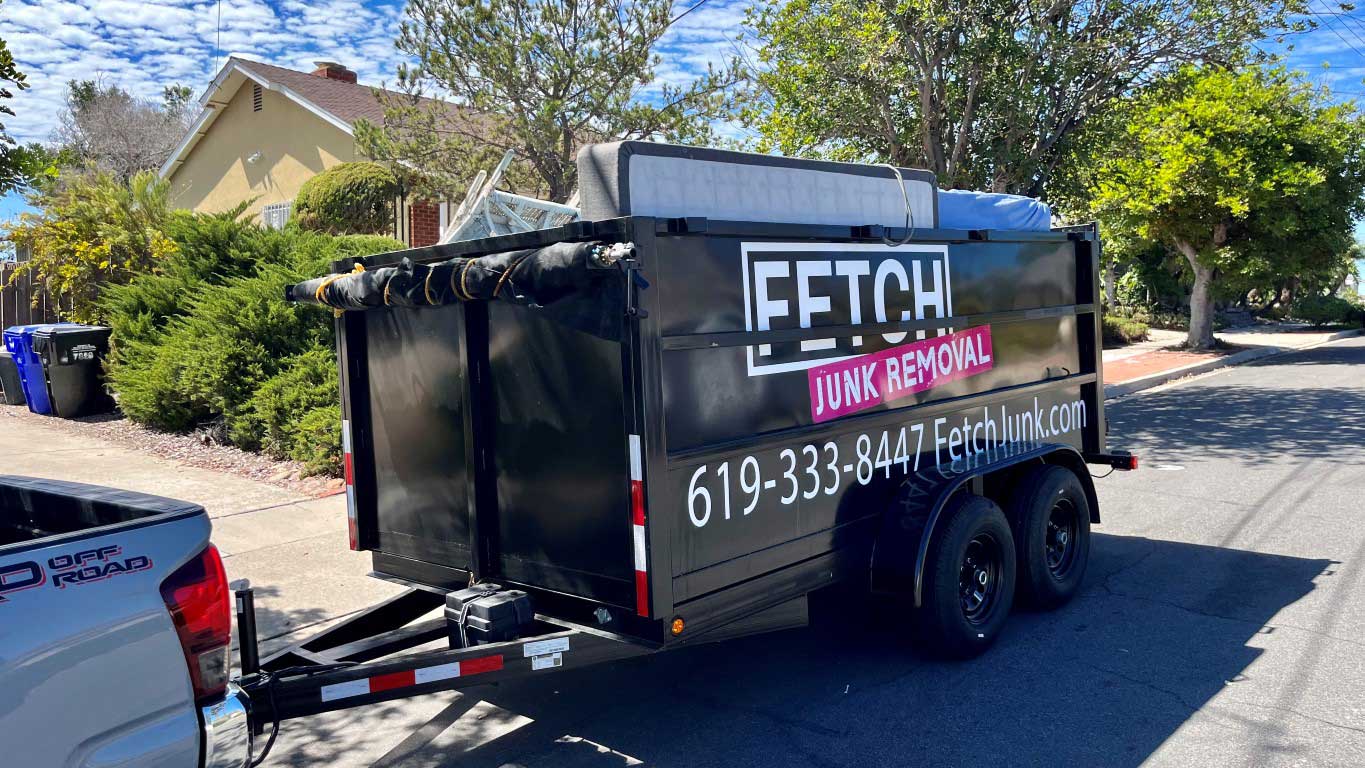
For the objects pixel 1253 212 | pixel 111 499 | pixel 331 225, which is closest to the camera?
pixel 111 499

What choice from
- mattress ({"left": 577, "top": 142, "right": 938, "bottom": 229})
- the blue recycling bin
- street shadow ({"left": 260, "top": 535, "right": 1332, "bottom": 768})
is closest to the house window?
the blue recycling bin

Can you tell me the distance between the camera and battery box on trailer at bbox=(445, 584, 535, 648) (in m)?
3.98

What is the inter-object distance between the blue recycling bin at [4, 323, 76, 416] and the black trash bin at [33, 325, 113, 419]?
111 millimetres

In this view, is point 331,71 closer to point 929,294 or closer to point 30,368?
point 30,368

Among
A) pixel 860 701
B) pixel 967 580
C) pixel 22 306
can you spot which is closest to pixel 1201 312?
pixel 967 580

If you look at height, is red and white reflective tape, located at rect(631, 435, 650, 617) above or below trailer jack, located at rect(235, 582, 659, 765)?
above

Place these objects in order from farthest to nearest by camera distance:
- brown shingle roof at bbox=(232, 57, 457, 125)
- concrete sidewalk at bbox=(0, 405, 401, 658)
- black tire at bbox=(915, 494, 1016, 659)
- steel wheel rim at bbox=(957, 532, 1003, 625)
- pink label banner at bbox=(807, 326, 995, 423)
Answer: brown shingle roof at bbox=(232, 57, 457, 125)
concrete sidewalk at bbox=(0, 405, 401, 658)
steel wheel rim at bbox=(957, 532, 1003, 625)
black tire at bbox=(915, 494, 1016, 659)
pink label banner at bbox=(807, 326, 995, 423)

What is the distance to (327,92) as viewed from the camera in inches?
954

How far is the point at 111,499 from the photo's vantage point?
331cm

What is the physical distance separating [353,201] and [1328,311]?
3153 centimetres

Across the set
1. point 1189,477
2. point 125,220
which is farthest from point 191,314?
point 1189,477

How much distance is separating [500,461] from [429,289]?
79 centimetres

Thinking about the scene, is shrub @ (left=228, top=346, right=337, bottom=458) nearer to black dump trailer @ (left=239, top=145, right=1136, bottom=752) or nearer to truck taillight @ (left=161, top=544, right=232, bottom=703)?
black dump trailer @ (left=239, top=145, right=1136, bottom=752)

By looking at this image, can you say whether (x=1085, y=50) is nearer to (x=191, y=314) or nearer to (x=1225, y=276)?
(x=191, y=314)
